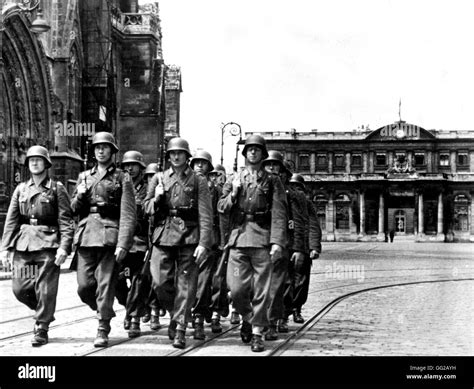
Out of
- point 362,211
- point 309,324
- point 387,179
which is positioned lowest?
point 309,324

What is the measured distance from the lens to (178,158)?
28.9ft

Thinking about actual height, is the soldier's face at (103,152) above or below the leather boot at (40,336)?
above

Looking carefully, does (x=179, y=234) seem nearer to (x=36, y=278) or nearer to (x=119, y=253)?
(x=119, y=253)

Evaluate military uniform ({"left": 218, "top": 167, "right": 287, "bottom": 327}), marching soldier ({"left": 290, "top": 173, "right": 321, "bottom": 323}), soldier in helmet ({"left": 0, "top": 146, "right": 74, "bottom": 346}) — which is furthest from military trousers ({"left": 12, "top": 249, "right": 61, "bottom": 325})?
marching soldier ({"left": 290, "top": 173, "right": 321, "bottom": 323})

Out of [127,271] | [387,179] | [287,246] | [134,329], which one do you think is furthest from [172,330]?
[387,179]

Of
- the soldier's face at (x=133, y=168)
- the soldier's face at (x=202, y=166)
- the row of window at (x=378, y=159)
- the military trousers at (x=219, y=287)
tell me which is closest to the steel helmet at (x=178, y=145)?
the soldier's face at (x=202, y=166)

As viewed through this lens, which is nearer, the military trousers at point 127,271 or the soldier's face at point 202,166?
the military trousers at point 127,271

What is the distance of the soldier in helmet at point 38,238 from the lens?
27.9 feet

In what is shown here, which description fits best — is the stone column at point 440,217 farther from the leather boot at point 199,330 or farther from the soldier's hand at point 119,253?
the soldier's hand at point 119,253

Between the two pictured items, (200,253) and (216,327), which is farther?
(216,327)

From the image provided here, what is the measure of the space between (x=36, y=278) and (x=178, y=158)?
191 centimetres

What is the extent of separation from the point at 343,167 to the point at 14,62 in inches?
2704

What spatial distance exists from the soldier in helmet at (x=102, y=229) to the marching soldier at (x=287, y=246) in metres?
1.72
